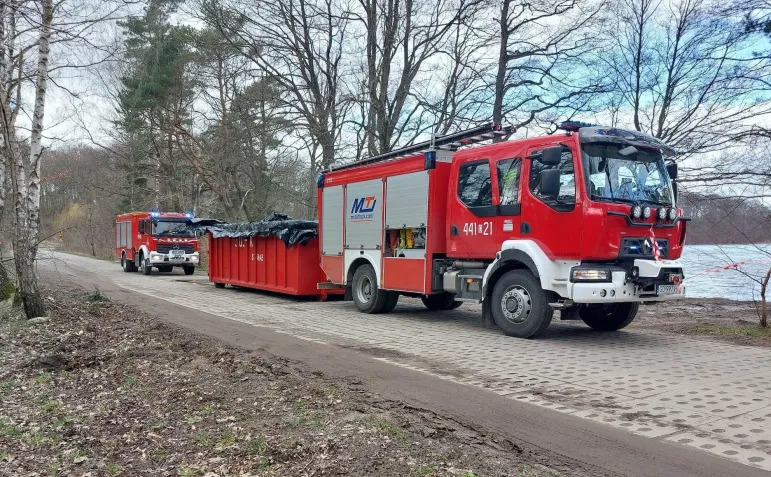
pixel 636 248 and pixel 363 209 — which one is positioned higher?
pixel 363 209

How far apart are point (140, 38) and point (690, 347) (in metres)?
30.0

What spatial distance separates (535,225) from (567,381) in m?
3.01

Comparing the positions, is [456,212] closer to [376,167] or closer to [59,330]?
[376,167]

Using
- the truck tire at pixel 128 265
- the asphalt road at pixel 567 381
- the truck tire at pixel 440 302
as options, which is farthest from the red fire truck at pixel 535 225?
the truck tire at pixel 128 265

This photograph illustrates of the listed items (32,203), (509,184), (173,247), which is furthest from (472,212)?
(173,247)

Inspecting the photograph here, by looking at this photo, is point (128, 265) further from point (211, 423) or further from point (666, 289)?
point (211, 423)

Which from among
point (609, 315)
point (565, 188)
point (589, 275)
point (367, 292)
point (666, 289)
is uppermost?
point (565, 188)

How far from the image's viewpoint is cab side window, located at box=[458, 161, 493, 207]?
980cm

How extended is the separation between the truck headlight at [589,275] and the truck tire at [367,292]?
4.73 m

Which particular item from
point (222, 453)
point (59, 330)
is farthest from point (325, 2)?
point (222, 453)

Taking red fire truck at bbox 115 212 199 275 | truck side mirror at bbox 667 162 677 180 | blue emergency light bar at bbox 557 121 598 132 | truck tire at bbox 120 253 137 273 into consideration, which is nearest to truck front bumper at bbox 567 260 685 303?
truck side mirror at bbox 667 162 677 180

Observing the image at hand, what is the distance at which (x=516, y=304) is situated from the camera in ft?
30.0

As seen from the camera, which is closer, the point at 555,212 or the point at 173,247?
the point at 555,212

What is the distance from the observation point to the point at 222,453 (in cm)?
427
